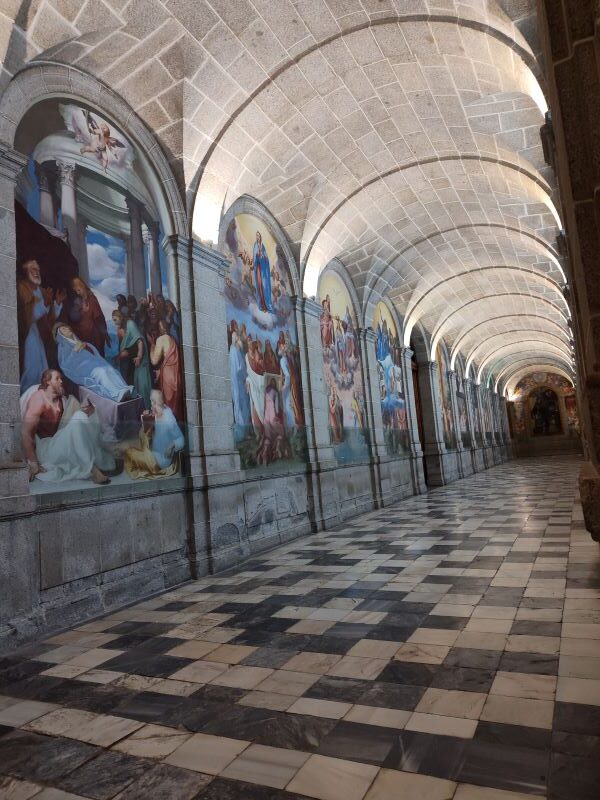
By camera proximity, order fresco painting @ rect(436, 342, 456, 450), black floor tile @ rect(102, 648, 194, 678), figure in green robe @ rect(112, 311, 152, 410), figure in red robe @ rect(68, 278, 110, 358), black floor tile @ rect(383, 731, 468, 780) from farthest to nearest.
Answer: fresco painting @ rect(436, 342, 456, 450)
figure in green robe @ rect(112, 311, 152, 410)
figure in red robe @ rect(68, 278, 110, 358)
black floor tile @ rect(102, 648, 194, 678)
black floor tile @ rect(383, 731, 468, 780)

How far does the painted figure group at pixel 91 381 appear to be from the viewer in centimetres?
539

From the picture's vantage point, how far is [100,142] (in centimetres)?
676

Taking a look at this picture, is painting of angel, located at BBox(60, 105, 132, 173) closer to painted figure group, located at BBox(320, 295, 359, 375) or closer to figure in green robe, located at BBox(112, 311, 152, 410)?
figure in green robe, located at BBox(112, 311, 152, 410)

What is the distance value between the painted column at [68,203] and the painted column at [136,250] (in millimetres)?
933

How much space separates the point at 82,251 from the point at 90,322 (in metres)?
0.85

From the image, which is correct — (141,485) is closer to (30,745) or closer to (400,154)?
→ (30,745)

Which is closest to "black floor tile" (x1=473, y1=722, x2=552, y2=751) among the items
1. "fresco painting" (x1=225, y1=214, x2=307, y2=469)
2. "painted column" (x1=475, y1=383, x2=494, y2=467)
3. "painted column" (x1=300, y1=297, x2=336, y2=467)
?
"fresco painting" (x1=225, y1=214, x2=307, y2=469)

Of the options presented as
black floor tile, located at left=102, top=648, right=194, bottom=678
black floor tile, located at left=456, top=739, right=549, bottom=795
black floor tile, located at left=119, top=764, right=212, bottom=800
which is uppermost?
black floor tile, located at left=456, top=739, right=549, bottom=795

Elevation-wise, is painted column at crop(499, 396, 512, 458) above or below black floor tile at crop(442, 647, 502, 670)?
above

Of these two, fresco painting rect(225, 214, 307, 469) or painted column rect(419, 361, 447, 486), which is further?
painted column rect(419, 361, 447, 486)

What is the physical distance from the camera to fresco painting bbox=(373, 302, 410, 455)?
51.4 ft

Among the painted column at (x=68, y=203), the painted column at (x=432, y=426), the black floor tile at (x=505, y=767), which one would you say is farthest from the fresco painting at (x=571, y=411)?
the black floor tile at (x=505, y=767)

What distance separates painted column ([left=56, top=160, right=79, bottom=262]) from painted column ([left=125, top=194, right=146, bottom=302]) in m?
0.93

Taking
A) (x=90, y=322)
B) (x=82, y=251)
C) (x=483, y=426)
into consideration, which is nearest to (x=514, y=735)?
(x=90, y=322)
